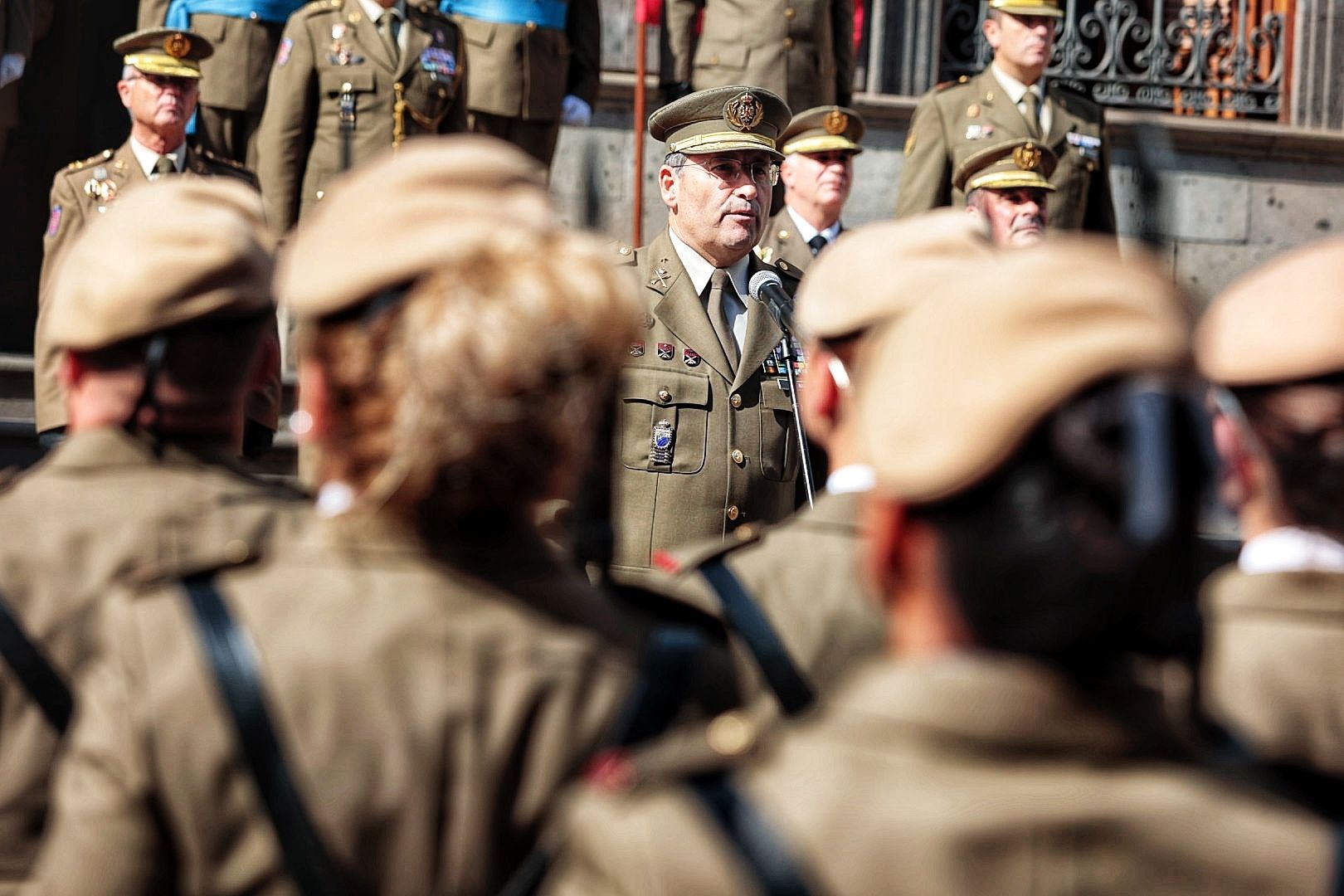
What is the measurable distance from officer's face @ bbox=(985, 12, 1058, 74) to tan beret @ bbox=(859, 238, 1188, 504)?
7085 mm

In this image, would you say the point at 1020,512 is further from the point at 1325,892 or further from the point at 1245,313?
the point at 1245,313

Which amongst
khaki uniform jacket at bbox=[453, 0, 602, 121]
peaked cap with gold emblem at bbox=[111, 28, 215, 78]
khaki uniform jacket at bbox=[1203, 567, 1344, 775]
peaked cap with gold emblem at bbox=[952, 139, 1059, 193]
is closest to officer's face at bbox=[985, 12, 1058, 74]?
peaked cap with gold emblem at bbox=[952, 139, 1059, 193]

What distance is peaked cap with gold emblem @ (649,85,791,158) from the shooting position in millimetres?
5715

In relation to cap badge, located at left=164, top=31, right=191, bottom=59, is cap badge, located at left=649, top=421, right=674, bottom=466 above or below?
below

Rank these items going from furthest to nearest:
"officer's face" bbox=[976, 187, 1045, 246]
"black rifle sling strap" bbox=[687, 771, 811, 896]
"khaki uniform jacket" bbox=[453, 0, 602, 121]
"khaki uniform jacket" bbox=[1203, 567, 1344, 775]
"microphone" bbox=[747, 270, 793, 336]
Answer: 1. "khaki uniform jacket" bbox=[453, 0, 602, 121]
2. "officer's face" bbox=[976, 187, 1045, 246]
3. "microphone" bbox=[747, 270, 793, 336]
4. "khaki uniform jacket" bbox=[1203, 567, 1344, 775]
5. "black rifle sling strap" bbox=[687, 771, 811, 896]

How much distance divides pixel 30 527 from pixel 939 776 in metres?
1.36

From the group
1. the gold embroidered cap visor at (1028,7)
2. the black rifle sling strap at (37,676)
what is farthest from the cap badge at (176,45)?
the black rifle sling strap at (37,676)

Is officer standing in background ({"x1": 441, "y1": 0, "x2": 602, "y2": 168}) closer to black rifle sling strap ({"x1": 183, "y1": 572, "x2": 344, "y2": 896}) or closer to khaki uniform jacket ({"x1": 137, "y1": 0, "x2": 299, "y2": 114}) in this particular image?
khaki uniform jacket ({"x1": 137, "y1": 0, "x2": 299, "y2": 114})

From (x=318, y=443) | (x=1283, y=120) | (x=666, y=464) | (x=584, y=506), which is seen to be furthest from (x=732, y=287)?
(x=1283, y=120)

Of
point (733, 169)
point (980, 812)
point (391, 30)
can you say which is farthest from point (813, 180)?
point (980, 812)

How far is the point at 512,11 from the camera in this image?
846 centimetres

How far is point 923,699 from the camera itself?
1.59m

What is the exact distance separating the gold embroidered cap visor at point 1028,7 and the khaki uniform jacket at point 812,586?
595cm

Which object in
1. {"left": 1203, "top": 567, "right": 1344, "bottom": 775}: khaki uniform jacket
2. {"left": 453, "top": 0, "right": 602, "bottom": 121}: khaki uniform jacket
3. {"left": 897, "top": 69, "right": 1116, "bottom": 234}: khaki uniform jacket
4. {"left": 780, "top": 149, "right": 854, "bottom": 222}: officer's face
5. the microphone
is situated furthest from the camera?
{"left": 453, "top": 0, "right": 602, "bottom": 121}: khaki uniform jacket
